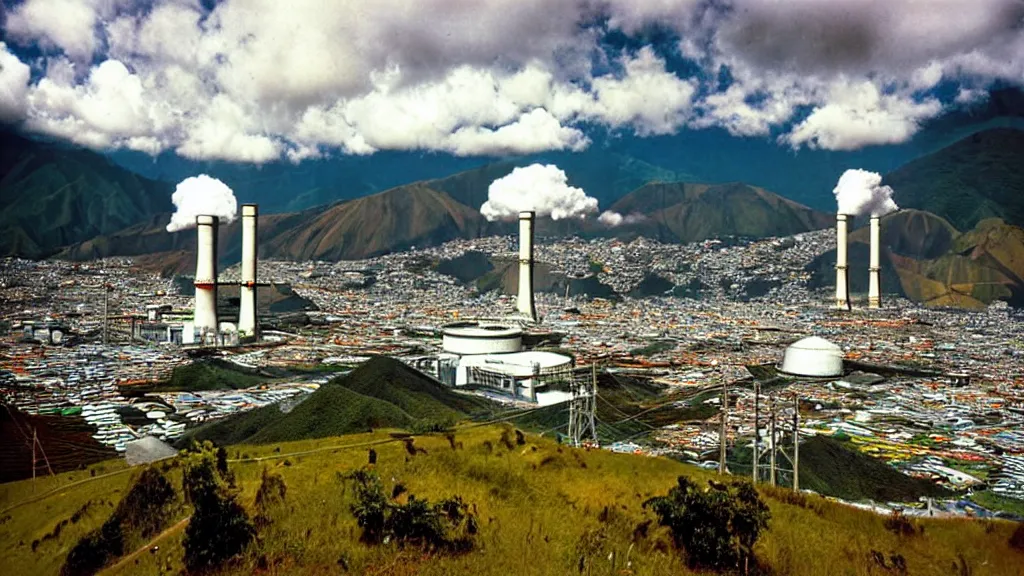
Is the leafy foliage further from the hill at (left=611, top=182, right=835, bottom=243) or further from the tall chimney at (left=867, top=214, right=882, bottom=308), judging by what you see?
the hill at (left=611, top=182, right=835, bottom=243)

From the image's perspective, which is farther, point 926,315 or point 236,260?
point 236,260

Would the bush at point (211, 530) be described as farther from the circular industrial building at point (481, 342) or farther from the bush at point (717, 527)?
the circular industrial building at point (481, 342)

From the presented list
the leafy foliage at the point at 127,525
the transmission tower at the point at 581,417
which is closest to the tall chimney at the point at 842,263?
the transmission tower at the point at 581,417

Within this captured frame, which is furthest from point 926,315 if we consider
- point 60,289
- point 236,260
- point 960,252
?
point 236,260

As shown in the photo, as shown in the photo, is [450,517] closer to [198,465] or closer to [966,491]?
[198,465]

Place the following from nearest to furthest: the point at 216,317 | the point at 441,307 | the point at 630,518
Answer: the point at 630,518 → the point at 216,317 → the point at 441,307

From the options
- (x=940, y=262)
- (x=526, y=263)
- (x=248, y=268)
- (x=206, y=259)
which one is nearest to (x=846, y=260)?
A: (x=526, y=263)
